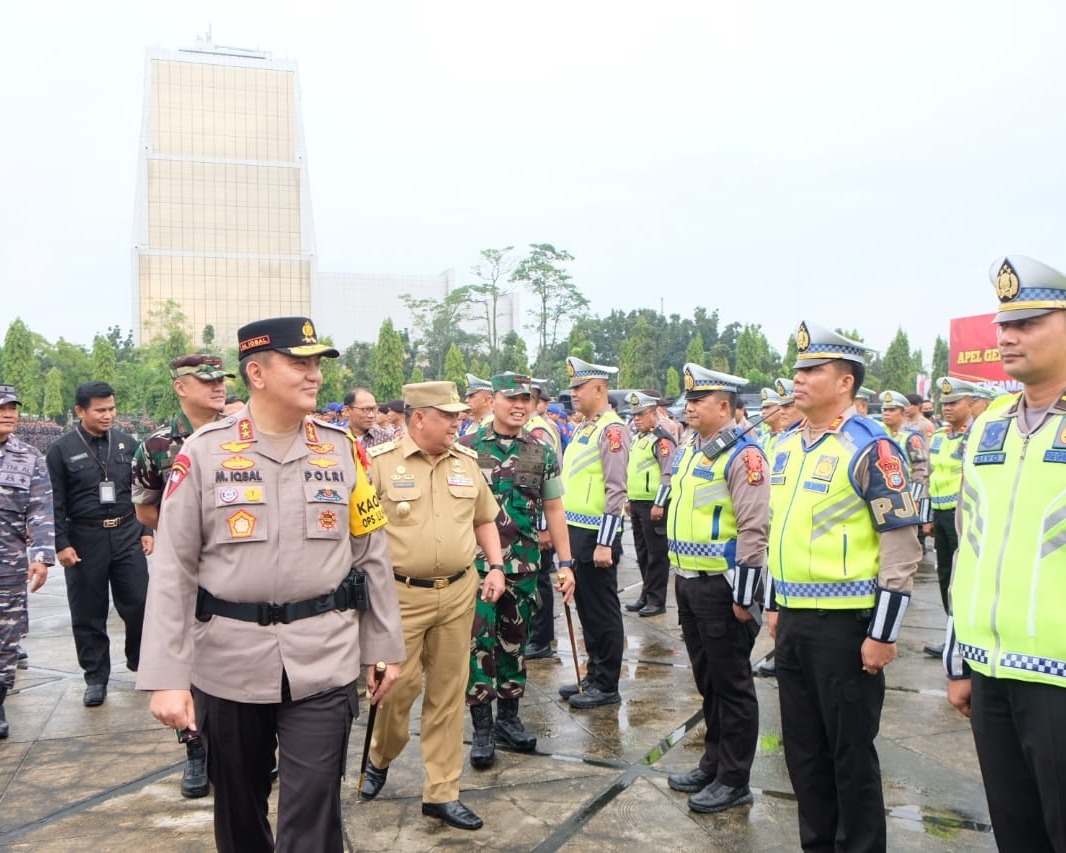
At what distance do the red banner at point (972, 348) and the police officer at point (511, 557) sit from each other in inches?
1209

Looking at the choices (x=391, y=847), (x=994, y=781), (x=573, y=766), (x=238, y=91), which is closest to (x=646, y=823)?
(x=573, y=766)

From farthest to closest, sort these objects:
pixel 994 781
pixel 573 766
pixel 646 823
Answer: pixel 573 766 < pixel 646 823 < pixel 994 781

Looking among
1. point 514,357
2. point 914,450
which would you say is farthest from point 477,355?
point 914,450

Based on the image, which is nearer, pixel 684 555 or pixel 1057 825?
pixel 1057 825

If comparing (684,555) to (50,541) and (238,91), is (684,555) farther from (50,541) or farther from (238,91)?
(238,91)

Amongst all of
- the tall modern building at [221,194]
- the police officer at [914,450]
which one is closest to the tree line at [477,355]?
the tall modern building at [221,194]

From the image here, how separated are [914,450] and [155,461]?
8.08 m

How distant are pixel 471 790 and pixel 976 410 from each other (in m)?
6.43

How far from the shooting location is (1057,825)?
7.69 feet

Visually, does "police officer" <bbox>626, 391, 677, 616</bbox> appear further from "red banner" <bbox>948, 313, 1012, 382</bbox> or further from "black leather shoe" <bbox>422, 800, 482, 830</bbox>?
"red banner" <bbox>948, 313, 1012, 382</bbox>

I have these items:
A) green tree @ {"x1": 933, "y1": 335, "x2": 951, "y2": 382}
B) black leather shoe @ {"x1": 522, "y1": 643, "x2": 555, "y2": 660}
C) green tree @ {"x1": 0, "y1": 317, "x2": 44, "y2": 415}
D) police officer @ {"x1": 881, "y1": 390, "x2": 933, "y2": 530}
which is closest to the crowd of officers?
black leather shoe @ {"x1": 522, "y1": 643, "x2": 555, "y2": 660}

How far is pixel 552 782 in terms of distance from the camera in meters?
4.46

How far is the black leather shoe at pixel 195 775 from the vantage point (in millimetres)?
4371

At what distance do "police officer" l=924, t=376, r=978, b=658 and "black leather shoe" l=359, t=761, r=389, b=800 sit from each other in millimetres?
5283
